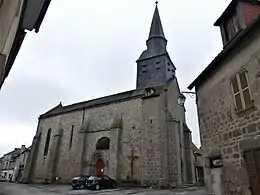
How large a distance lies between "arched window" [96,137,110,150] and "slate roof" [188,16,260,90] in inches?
596

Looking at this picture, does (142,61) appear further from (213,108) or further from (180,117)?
(213,108)

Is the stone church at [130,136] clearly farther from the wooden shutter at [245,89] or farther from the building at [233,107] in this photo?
the wooden shutter at [245,89]

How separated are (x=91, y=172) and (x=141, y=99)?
9.41 metres

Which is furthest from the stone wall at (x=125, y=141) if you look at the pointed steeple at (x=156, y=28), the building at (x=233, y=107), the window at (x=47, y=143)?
the building at (x=233, y=107)

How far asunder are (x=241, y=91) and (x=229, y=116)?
1.08 meters

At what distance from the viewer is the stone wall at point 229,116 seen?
653cm

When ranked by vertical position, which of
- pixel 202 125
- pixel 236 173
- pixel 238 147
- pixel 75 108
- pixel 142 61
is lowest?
pixel 236 173

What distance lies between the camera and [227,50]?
7.62m

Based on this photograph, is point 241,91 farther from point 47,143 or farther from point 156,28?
point 47,143

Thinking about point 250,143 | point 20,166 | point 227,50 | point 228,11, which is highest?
point 228,11

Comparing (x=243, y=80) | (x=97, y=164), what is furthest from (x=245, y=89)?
(x=97, y=164)

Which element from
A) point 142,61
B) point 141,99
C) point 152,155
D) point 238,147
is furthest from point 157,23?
point 238,147

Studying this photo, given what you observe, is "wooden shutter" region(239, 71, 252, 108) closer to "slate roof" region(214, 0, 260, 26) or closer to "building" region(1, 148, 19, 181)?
"slate roof" region(214, 0, 260, 26)

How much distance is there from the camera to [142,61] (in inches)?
1112
